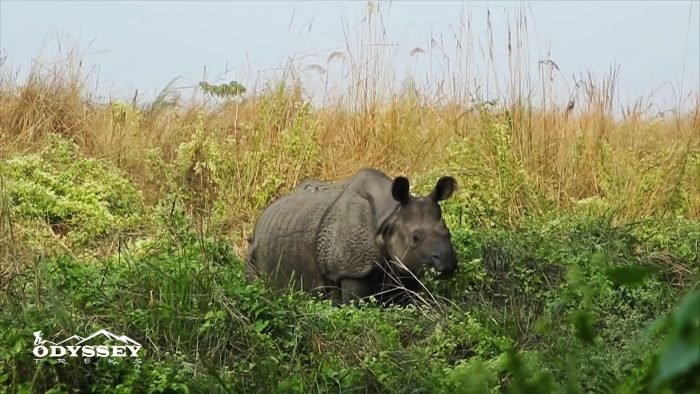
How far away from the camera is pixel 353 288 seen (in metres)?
6.43

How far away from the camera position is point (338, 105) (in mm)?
10766

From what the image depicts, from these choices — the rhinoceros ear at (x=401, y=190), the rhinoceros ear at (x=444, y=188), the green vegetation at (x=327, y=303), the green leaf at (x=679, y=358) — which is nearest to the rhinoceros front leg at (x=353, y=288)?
the green vegetation at (x=327, y=303)

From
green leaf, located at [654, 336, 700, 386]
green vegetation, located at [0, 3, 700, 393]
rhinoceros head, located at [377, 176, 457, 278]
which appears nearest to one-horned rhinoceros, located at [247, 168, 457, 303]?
rhinoceros head, located at [377, 176, 457, 278]

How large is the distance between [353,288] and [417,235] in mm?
426

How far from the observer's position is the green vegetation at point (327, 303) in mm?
4242

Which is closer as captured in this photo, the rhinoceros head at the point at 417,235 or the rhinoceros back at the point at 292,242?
the rhinoceros head at the point at 417,235

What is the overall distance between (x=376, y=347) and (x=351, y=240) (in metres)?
1.65

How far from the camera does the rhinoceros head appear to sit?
20.7 ft

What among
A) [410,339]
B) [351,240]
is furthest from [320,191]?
[410,339]

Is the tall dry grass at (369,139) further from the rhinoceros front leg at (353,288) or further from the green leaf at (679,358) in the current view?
the green leaf at (679,358)

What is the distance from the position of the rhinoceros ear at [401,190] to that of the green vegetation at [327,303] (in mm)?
464

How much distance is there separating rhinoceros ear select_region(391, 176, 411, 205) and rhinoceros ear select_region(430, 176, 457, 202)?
0.15 m

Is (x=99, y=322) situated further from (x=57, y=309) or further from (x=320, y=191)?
(x=320, y=191)

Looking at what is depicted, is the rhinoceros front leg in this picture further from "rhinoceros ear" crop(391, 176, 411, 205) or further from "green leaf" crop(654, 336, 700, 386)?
"green leaf" crop(654, 336, 700, 386)
